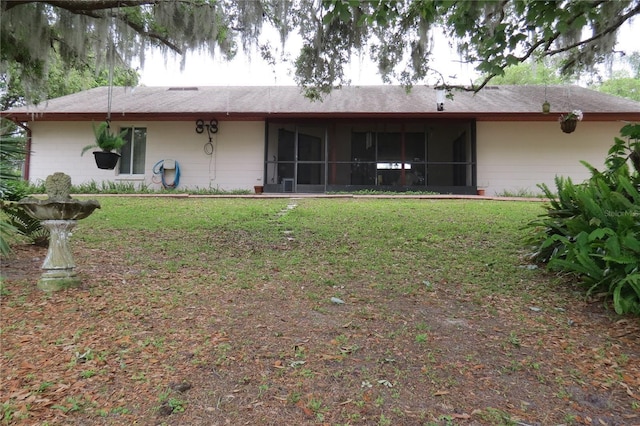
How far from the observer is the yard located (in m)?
2.02

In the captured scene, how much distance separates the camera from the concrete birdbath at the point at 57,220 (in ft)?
11.0

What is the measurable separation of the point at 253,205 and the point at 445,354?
6747mm

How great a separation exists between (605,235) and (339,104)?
980cm

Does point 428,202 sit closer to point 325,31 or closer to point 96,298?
point 325,31

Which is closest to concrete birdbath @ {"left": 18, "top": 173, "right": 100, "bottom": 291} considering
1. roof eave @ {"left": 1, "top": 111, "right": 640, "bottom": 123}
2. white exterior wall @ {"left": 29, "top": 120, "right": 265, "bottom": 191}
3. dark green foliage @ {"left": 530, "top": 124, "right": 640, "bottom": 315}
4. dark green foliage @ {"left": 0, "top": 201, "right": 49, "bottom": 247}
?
dark green foliage @ {"left": 0, "top": 201, "right": 49, "bottom": 247}

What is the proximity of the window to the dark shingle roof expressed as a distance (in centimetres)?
57

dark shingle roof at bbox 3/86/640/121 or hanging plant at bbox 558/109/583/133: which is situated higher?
dark shingle roof at bbox 3/86/640/121

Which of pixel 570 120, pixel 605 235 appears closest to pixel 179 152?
pixel 570 120

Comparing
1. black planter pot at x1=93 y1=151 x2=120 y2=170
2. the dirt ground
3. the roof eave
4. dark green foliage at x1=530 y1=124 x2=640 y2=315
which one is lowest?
the dirt ground

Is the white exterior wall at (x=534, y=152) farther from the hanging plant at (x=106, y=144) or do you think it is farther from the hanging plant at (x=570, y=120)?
the hanging plant at (x=106, y=144)

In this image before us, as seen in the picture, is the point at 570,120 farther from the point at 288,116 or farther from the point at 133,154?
the point at 133,154

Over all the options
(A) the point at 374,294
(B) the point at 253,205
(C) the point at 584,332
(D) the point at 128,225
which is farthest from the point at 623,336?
(B) the point at 253,205

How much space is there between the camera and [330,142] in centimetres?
1266

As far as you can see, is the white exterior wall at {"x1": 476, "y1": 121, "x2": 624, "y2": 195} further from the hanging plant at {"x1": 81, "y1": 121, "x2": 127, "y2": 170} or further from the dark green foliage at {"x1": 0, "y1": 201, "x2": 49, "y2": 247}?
the dark green foliage at {"x1": 0, "y1": 201, "x2": 49, "y2": 247}
